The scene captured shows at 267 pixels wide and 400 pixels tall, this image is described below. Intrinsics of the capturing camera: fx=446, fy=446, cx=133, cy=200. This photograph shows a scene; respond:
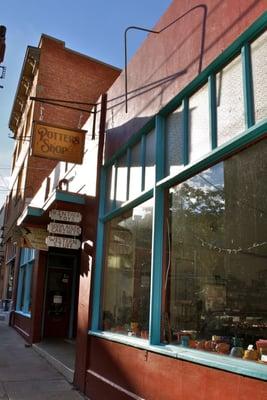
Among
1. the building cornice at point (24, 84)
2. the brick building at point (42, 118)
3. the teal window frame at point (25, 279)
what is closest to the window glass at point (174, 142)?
the brick building at point (42, 118)

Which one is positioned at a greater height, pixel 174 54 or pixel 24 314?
pixel 174 54

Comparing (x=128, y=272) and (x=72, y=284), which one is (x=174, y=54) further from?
(x=72, y=284)

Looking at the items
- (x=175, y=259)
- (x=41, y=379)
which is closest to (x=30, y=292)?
(x=41, y=379)

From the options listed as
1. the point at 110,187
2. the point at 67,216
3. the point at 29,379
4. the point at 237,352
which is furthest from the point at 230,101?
the point at 29,379

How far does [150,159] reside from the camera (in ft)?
21.7

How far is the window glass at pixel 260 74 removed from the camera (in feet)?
13.9

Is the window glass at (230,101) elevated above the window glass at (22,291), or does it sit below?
above

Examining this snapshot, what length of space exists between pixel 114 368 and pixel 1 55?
1412cm

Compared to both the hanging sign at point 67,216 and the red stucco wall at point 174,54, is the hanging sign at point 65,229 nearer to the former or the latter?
the hanging sign at point 67,216

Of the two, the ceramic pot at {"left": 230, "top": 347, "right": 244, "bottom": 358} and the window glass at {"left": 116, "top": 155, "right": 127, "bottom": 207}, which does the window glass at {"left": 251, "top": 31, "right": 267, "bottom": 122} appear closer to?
the ceramic pot at {"left": 230, "top": 347, "right": 244, "bottom": 358}

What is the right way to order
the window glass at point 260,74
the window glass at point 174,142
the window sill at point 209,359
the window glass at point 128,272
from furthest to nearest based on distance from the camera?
the window glass at point 128,272
the window glass at point 174,142
the window glass at point 260,74
the window sill at point 209,359

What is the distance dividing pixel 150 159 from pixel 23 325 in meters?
11.2

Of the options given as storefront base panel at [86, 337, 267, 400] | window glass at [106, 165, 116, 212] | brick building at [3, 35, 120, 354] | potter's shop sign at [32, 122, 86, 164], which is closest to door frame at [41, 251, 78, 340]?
brick building at [3, 35, 120, 354]

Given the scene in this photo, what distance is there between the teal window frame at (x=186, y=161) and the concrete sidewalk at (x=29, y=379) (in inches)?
46.7
